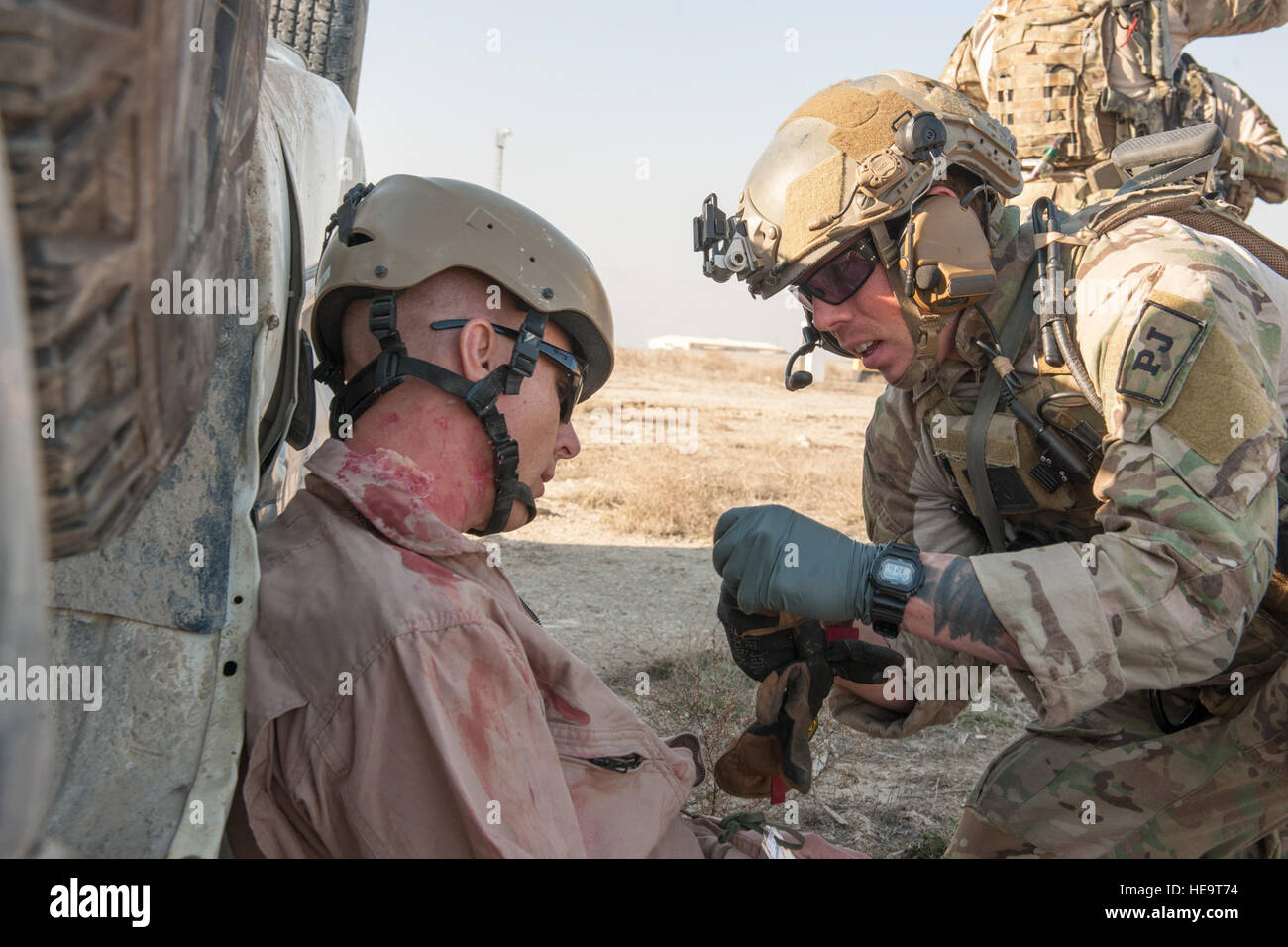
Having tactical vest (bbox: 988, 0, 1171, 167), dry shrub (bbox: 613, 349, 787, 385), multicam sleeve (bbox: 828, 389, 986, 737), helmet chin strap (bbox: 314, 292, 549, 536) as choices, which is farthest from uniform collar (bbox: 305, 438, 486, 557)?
dry shrub (bbox: 613, 349, 787, 385)

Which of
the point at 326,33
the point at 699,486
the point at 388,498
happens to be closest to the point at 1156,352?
the point at 388,498

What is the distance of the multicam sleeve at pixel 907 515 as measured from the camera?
11.3 ft

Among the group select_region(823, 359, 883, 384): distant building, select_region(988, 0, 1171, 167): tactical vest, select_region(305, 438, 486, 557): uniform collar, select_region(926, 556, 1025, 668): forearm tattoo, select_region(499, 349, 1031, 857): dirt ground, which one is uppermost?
select_region(988, 0, 1171, 167): tactical vest

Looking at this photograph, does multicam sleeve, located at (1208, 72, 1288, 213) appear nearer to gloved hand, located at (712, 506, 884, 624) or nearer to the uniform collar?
gloved hand, located at (712, 506, 884, 624)

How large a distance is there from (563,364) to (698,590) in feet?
14.2

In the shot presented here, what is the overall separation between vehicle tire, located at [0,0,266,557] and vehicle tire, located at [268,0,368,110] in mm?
3976

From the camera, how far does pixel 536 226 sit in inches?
94.0

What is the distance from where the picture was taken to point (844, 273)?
3.08m

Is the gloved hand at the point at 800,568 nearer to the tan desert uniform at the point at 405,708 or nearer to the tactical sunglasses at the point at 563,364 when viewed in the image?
the tactical sunglasses at the point at 563,364

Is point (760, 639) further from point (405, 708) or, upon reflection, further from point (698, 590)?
point (698, 590)

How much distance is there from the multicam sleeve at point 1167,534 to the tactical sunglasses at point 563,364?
1008 mm

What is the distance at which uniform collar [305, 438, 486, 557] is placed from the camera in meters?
1.94

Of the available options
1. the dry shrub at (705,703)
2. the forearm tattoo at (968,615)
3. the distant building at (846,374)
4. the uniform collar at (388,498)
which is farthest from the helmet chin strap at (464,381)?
the distant building at (846,374)

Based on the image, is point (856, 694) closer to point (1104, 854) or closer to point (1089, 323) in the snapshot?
point (1104, 854)
